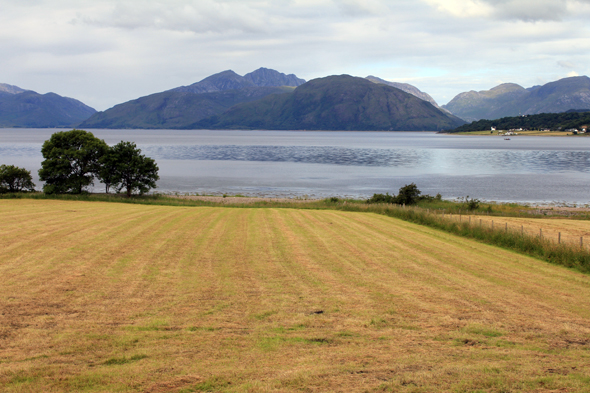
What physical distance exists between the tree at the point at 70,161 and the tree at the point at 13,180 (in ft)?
8.29

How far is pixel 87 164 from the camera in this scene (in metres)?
60.4

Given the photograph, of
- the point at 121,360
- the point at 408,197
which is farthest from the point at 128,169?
the point at 121,360

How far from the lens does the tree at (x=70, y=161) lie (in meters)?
56.6

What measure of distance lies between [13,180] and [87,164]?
908cm

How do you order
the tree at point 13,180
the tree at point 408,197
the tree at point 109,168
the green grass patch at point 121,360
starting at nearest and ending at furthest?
the green grass patch at point 121,360, the tree at point 408,197, the tree at point 13,180, the tree at point 109,168

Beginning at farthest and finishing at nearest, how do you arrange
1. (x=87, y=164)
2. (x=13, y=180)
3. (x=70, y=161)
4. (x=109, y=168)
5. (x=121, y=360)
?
(x=87, y=164) → (x=109, y=168) → (x=70, y=161) → (x=13, y=180) → (x=121, y=360)

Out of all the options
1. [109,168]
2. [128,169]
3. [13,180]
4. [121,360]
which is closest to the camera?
[121,360]

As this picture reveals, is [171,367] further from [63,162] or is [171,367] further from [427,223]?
[63,162]

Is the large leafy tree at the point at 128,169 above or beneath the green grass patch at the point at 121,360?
above

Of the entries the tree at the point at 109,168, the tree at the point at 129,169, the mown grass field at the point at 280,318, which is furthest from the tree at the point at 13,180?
the mown grass field at the point at 280,318

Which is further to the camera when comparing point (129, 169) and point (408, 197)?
point (129, 169)

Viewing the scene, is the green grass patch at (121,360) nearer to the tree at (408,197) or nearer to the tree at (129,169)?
the tree at (408,197)

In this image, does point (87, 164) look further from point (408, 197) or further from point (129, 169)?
point (408, 197)

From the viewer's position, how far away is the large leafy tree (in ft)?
195
